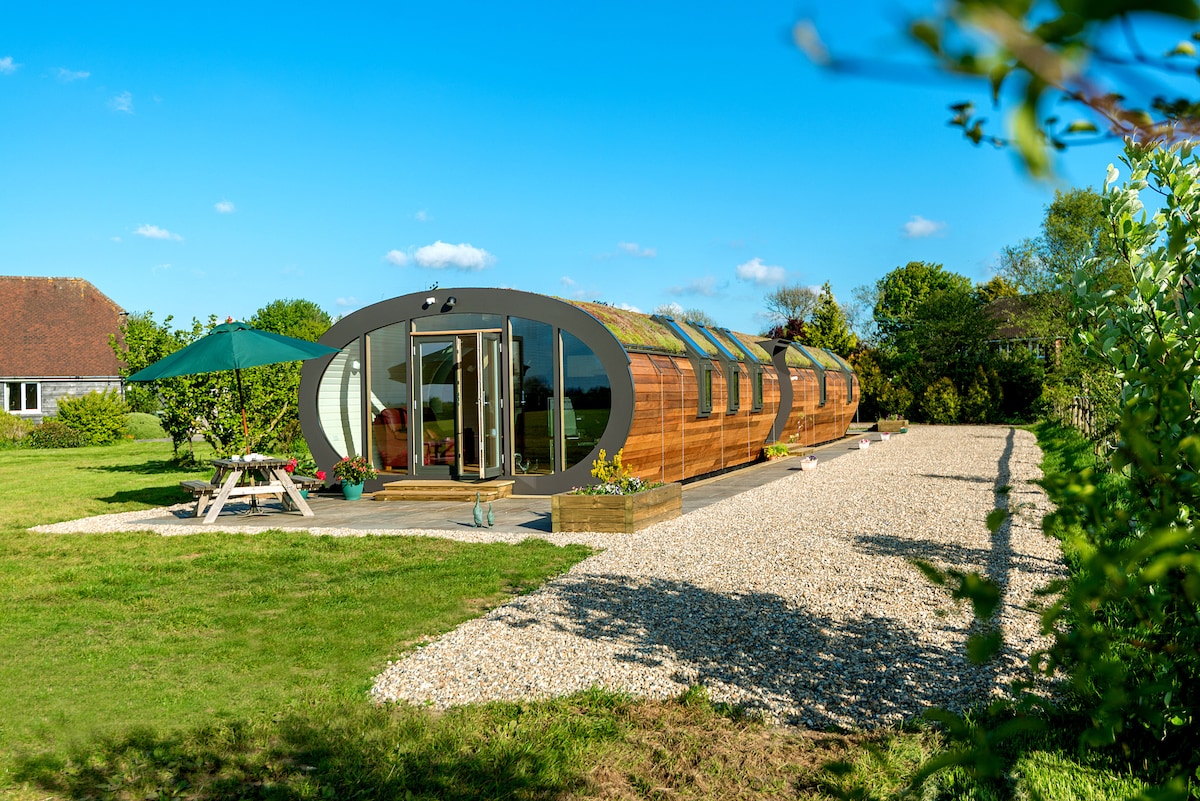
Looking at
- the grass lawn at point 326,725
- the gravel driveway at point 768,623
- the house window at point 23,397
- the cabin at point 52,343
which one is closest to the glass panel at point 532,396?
the gravel driveway at point 768,623

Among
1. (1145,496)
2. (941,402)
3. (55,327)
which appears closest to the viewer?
(1145,496)

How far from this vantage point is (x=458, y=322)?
14805 millimetres

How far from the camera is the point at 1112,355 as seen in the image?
138 inches

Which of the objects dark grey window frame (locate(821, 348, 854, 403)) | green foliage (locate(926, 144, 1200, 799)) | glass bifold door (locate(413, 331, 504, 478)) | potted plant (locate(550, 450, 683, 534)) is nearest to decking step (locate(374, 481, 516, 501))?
glass bifold door (locate(413, 331, 504, 478))

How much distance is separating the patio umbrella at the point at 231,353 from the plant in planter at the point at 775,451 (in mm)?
11306

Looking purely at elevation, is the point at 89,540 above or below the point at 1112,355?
below

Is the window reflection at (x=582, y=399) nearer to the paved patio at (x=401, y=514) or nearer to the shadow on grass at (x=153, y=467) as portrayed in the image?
the paved patio at (x=401, y=514)

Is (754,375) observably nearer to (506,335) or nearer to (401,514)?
(506,335)

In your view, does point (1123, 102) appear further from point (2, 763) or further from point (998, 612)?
point (998, 612)

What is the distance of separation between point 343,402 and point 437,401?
187 cm

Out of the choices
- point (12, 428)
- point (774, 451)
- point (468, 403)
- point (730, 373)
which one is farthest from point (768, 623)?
point (12, 428)

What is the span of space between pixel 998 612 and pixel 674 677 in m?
2.72

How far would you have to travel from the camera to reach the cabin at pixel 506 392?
13766mm

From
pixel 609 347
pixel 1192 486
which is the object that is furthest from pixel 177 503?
pixel 1192 486
